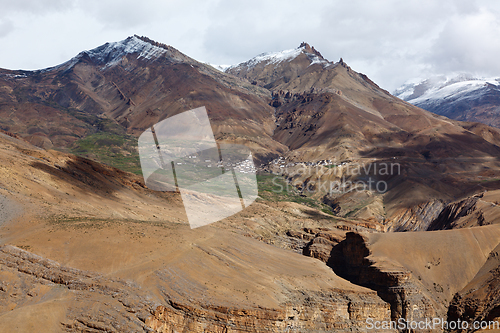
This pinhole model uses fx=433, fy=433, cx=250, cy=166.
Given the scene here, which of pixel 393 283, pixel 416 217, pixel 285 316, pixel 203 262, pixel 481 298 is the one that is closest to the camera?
pixel 285 316

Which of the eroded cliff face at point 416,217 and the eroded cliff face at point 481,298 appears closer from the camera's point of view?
the eroded cliff face at point 481,298

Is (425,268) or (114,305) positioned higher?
(425,268)

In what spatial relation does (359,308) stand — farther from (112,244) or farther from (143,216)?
(143,216)

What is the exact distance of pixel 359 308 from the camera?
45.2m

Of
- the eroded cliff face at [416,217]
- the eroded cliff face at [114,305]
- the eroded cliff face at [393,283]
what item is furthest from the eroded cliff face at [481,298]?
the eroded cliff face at [416,217]

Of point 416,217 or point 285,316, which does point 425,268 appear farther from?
point 416,217

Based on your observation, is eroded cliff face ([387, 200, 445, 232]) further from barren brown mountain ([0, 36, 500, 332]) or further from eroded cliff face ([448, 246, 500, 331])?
eroded cliff face ([448, 246, 500, 331])

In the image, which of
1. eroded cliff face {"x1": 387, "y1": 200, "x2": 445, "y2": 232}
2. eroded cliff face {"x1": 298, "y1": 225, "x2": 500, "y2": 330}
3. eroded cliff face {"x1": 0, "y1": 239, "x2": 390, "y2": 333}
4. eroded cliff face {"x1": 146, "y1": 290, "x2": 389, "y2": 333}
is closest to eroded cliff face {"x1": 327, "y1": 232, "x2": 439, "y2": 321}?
eroded cliff face {"x1": 298, "y1": 225, "x2": 500, "y2": 330}

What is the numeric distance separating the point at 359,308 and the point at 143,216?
3082cm

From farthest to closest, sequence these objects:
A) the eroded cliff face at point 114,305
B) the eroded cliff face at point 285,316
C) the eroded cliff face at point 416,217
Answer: the eroded cliff face at point 416,217 < the eroded cliff face at point 285,316 < the eroded cliff face at point 114,305

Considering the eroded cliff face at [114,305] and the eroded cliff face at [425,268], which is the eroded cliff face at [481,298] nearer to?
the eroded cliff face at [425,268]

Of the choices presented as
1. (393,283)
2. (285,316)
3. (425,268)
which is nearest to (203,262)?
(285,316)

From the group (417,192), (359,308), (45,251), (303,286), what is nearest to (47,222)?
(45,251)

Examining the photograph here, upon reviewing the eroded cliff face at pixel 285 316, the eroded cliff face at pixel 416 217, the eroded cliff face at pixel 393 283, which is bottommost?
the eroded cliff face at pixel 285 316
